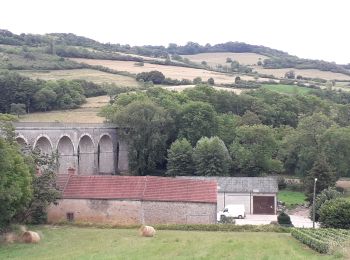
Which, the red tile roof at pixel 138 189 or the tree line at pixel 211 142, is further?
the tree line at pixel 211 142

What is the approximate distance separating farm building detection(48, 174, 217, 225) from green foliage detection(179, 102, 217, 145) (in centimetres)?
2693

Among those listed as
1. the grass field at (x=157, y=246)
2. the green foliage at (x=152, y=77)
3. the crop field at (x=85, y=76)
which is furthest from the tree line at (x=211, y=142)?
the green foliage at (x=152, y=77)

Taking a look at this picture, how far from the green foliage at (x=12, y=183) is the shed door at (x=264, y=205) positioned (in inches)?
925

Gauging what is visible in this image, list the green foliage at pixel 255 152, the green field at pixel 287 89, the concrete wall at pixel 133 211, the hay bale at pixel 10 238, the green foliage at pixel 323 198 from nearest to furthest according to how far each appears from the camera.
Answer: the hay bale at pixel 10 238
the concrete wall at pixel 133 211
the green foliage at pixel 323 198
the green foliage at pixel 255 152
the green field at pixel 287 89

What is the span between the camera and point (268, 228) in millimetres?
39469

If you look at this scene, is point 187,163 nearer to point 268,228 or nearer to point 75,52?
point 268,228

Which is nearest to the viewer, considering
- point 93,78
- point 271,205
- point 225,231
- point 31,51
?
point 225,231

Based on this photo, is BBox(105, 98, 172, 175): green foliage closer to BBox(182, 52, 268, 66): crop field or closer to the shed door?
the shed door

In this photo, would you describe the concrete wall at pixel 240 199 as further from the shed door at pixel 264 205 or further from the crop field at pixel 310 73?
the crop field at pixel 310 73

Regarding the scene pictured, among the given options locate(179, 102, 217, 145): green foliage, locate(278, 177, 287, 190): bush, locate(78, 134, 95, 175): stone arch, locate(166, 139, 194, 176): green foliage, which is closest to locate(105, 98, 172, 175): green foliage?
locate(179, 102, 217, 145): green foliage

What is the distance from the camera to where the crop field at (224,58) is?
15525cm

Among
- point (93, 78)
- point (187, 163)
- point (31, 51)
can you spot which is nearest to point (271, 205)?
point (187, 163)

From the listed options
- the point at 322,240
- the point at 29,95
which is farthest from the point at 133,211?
the point at 29,95

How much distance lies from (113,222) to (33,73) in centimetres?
6098
